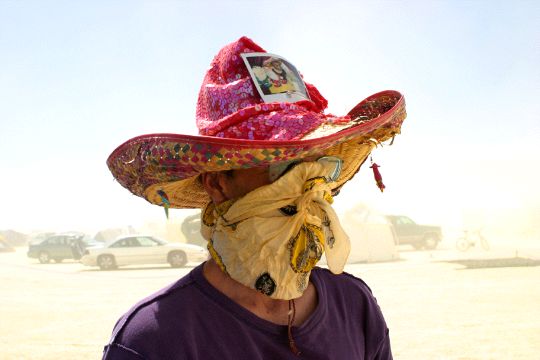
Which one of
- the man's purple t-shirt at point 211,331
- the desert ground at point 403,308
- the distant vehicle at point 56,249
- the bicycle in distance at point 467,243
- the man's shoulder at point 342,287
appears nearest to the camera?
the man's purple t-shirt at point 211,331

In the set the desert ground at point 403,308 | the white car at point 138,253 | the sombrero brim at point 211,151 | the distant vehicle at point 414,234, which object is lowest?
the distant vehicle at point 414,234

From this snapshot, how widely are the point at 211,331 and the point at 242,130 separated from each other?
62 cm

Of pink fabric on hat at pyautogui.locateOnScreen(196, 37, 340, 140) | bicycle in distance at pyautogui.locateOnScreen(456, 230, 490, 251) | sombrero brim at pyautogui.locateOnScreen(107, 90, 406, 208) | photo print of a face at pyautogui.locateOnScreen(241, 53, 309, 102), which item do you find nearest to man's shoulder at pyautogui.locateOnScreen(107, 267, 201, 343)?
sombrero brim at pyautogui.locateOnScreen(107, 90, 406, 208)

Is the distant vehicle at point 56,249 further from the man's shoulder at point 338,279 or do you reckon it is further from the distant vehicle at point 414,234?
the man's shoulder at point 338,279

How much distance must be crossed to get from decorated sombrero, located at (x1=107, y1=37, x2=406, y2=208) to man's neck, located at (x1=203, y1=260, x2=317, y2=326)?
33 cm

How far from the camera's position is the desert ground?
313 inches

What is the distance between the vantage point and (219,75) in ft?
6.33

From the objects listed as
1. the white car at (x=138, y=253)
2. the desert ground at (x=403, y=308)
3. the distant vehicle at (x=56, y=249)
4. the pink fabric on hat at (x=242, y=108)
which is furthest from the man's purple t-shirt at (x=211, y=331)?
the distant vehicle at (x=56, y=249)

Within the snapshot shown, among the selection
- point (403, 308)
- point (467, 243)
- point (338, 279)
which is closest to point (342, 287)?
point (338, 279)

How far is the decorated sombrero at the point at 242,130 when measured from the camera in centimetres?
166

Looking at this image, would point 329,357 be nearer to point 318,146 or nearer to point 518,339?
point 318,146

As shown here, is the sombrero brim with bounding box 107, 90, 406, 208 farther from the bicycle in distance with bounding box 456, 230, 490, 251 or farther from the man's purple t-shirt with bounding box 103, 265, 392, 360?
the bicycle in distance with bounding box 456, 230, 490, 251

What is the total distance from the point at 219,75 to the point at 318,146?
0.48 metres

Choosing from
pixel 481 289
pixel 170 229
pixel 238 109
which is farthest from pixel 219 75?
pixel 170 229
